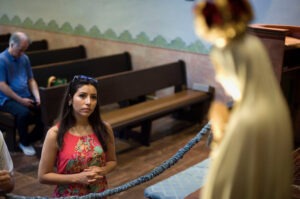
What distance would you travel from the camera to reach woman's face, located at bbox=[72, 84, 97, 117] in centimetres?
247

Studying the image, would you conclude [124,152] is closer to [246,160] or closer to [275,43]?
[275,43]

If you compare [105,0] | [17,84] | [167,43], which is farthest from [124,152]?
[105,0]

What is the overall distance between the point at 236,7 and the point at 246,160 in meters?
0.40

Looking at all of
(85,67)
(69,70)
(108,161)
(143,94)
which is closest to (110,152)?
(108,161)

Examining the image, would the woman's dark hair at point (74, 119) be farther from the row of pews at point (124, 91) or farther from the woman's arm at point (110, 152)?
the row of pews at point (124, 91)

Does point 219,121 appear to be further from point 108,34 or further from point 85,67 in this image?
point 108,34

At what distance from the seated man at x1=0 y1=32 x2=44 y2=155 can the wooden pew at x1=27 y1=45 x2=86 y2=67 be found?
1407mm

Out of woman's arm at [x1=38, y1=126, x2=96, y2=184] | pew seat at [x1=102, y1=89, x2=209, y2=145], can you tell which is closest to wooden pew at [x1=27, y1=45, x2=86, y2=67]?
pew seat at [x1=102, y1=89, x2=209, y2=145]

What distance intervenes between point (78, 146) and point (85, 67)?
4099mm

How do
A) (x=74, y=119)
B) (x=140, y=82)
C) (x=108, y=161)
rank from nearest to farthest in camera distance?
(x=74, y=119)
(x=108, y=161)
(x=140, y=82)

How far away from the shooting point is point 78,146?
2482mm

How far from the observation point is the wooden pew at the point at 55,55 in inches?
266

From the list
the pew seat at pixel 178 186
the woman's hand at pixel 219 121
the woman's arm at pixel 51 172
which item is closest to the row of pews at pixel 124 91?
the pew seat at pixel 178 186

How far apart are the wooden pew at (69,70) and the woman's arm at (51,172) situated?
7.66 feet
